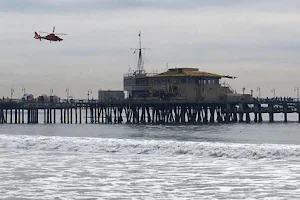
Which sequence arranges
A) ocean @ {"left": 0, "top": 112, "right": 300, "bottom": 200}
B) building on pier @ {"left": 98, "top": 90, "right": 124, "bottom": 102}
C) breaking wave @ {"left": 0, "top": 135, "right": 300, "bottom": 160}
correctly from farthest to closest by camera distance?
building on pier @ {"left": 98, "top": 90, "right": 124, "bottom": 102} → breaking wave @ {"left": 0, "top": 135, "right": 300, "bottom": 160} → ocean @ {"left": 0, "top": 112, "right": 300, "bottom": 200}

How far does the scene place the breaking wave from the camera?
29797 millimetres

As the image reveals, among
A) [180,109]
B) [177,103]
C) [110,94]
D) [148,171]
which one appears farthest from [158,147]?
[110,94]

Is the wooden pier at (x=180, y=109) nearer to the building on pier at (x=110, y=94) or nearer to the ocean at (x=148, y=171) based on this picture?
the building on pier at (x=110, y=94)

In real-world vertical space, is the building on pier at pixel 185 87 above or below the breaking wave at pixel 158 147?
above

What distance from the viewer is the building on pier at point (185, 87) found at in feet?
323

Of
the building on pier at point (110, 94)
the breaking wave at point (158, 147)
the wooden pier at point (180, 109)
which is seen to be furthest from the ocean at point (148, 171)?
the building on pier at point (110, 94)

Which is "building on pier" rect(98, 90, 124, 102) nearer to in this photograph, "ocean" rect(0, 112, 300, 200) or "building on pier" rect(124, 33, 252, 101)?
"building on pier" rect(124, 33, 252, 101)

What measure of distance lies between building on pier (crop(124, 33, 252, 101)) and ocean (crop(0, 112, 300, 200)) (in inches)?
2465

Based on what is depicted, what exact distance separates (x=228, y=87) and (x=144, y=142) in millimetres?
67578

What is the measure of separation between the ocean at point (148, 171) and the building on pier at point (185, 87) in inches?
2465

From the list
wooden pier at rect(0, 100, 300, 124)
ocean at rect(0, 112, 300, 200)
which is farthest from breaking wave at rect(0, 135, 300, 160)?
wooden pier at rect(0, 100, 300, 124)

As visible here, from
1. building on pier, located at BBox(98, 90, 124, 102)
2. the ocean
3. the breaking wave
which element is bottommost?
the ocean

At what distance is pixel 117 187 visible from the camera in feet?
66.3

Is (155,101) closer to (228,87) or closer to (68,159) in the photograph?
(228,87)
